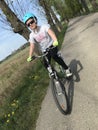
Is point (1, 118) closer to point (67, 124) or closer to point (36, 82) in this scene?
point (36, 82)

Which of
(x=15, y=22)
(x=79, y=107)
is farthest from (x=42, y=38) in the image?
(x=15, y=22)

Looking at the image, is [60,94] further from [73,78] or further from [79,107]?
[73,78]

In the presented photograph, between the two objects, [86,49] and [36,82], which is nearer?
[36,82]

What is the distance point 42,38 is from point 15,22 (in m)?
9.22

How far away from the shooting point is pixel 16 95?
11547mm

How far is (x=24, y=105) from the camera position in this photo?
9.74m

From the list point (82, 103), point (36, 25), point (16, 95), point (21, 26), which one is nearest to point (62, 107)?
point (82, 103)

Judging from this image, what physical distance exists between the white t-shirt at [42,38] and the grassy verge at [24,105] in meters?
1.82

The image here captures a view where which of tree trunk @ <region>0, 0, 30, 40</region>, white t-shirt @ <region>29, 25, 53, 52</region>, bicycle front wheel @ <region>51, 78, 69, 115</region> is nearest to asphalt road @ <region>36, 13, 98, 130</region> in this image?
bicycle front wheel @ <region>51, 78, 69, 115</region>

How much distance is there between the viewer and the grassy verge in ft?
27.6

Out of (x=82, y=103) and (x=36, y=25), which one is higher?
(x=36, y=25)

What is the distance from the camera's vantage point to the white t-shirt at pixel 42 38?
7.99 meters

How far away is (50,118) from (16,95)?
156 inches

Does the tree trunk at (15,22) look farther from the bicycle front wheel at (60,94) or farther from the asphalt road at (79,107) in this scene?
the bicycle front wheel at (60,94)
